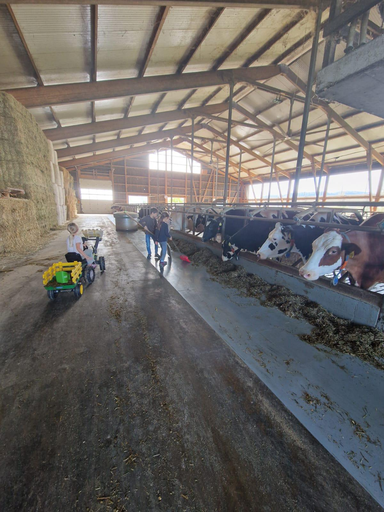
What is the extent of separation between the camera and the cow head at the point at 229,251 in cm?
587

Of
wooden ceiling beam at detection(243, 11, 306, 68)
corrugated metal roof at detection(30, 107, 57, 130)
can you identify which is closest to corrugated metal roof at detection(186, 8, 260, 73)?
wooden ceiling beam at detection(243, 11, 306, 68)

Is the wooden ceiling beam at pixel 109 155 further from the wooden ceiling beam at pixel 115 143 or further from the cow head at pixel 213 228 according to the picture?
the cow head at pixel 213 228

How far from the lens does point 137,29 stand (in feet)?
17.8

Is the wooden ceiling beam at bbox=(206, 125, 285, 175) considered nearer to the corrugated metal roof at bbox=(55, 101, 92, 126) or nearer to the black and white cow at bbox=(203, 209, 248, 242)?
the corrugated metal roof at bbox=(55, 101, 92, 126)

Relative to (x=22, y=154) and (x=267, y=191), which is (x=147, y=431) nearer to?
(x=22, y=154)

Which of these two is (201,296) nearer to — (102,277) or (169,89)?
(102,277)

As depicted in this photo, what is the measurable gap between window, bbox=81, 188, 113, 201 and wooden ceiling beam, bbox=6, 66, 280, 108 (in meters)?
21.8

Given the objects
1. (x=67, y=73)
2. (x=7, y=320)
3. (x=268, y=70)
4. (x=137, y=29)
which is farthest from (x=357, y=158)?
(x=7, y=320)

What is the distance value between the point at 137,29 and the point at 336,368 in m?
8.31

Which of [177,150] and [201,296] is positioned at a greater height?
[177,150]

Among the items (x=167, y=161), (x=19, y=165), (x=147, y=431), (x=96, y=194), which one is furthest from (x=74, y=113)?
(x=167, y=161)

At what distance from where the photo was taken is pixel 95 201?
2783cm

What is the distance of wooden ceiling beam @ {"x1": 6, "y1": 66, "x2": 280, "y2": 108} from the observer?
7.04m

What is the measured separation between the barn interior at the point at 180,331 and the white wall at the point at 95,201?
66.3 ft
